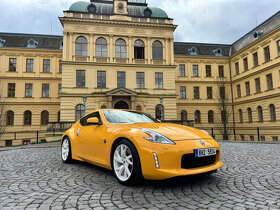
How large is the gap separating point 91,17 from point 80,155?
24866 millimetres

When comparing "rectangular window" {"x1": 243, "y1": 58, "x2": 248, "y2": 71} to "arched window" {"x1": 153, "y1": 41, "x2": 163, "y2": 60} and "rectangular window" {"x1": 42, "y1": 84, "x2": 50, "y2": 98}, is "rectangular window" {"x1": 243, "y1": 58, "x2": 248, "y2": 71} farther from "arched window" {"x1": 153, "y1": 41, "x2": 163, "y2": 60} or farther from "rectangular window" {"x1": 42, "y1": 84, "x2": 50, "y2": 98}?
"rectangular window" {"x1": 42, "y1": 84, "x2": 50, "y2": 98}

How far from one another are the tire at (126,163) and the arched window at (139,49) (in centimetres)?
2430

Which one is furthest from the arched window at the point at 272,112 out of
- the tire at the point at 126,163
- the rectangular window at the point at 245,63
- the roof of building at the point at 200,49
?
the tire at the point at 126,163

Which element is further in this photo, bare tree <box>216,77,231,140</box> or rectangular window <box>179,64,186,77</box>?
rectangular window <box>179,64,186,77</box>

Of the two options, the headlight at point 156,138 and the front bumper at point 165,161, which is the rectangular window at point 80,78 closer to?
the headlight at point 156,138

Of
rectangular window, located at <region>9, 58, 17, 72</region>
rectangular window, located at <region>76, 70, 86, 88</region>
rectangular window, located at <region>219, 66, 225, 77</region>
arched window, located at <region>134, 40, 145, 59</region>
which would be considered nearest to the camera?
rectangular window, located at <region>76, 70, 86, 88</region>

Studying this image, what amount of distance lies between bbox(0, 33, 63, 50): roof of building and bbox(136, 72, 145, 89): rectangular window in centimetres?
1574

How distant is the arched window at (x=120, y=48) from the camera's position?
2614cm

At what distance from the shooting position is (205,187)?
3137 millimetres

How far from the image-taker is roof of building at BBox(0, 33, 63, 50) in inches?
1226

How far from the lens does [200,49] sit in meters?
35.8

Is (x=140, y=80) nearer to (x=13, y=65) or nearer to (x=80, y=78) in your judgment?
(x=80, y=78)

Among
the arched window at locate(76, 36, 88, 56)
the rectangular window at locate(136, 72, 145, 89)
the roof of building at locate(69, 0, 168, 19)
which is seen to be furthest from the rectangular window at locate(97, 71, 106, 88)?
the roof of building at locate(69, 0, 168, 19)

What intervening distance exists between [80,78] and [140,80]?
783cm
